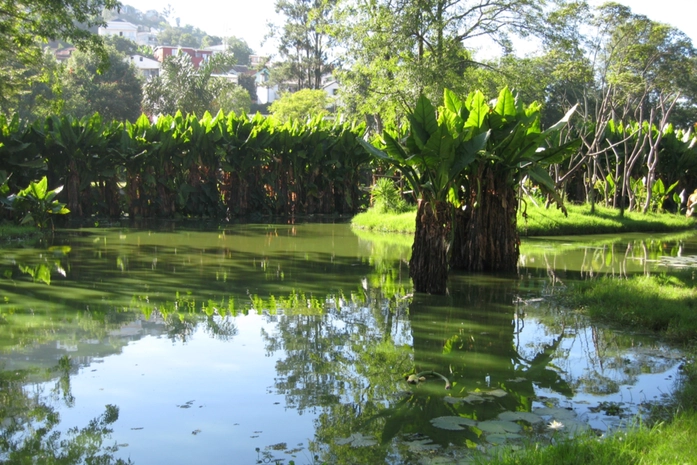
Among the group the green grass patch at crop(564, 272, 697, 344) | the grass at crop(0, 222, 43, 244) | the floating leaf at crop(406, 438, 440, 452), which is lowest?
the floating leaf at crop(406, 438, 440, 452)

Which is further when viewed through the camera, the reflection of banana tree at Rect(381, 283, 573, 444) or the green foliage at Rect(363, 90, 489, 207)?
the green foliage at Rect(363, 90, 489, 207)

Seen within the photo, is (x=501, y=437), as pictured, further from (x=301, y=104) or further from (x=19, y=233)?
(x=301, y=104)

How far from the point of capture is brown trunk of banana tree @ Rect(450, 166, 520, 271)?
978 cm

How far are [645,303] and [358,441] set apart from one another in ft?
13.4

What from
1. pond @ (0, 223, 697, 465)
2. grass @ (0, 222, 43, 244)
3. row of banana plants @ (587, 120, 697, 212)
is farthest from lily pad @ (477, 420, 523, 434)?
row of banana plants @ (587, 120, 697, 212)

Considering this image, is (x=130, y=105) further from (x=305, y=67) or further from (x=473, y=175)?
(x=473, y=175)

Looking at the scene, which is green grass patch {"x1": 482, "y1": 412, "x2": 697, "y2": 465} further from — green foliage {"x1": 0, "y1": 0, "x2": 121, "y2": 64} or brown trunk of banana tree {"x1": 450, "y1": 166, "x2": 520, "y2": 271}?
green foliage {"x1": 0, "y1": 0, "x2": 121, "y2": 64}

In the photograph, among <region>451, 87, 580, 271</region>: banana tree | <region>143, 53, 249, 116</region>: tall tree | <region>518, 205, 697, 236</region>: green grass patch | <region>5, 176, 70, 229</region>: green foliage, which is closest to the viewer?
<region>451, 87, 580, 271</region>: banana tree

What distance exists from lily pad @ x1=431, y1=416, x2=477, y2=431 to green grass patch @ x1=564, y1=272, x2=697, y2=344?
2780 millimetres

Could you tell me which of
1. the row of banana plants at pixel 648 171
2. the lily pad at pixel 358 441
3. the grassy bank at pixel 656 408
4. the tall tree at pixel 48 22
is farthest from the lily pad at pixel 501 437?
the row of banana plants at pixel 648 171

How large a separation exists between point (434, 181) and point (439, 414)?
4.14 m

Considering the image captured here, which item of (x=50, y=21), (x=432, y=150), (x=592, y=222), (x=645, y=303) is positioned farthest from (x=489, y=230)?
(x=50, y=21)

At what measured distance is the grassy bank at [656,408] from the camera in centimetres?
364

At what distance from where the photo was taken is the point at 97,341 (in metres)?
6.57
